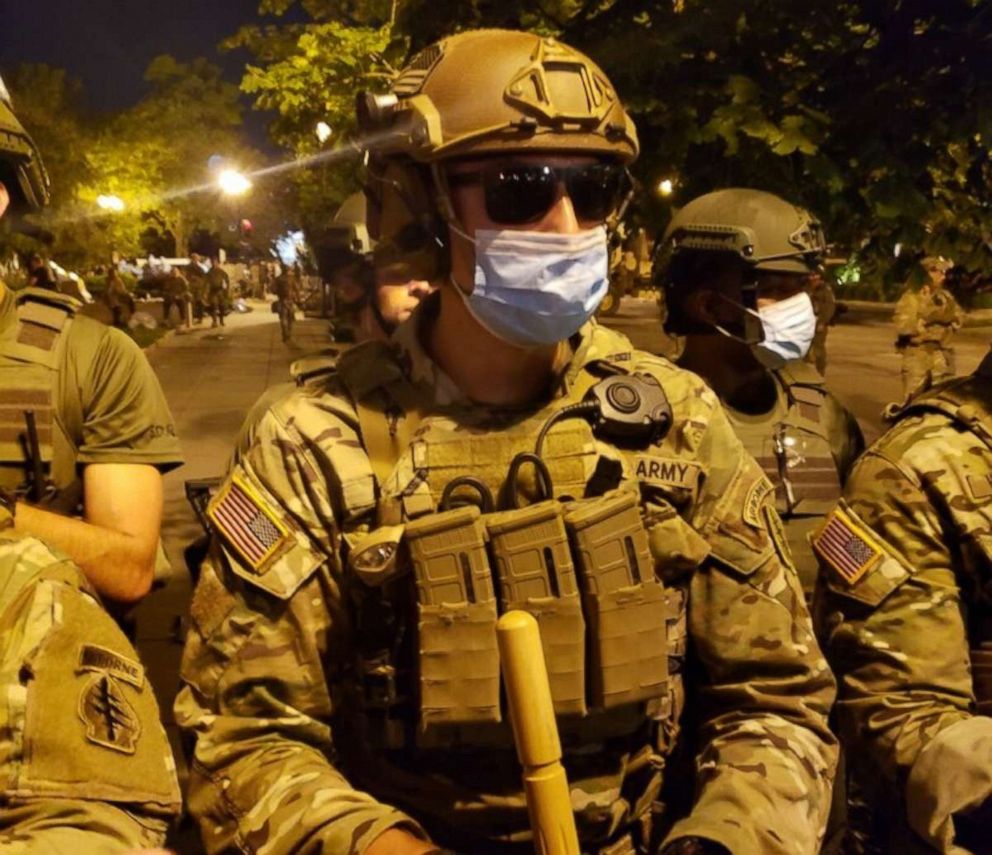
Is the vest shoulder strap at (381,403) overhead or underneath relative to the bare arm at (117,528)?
overhead

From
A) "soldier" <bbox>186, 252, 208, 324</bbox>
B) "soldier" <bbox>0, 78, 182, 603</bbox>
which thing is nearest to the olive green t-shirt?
"soldier" <bbox>0, 78, 182, 603</bbox>

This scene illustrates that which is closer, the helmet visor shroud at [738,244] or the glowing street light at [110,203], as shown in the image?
the helmet visor shroud at [738,244]

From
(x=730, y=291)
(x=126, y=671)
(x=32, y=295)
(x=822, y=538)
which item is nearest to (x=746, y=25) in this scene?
(x=730, y=291)

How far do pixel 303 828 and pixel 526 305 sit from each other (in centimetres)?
88

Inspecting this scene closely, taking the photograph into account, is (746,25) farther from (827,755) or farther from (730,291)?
(827,755)

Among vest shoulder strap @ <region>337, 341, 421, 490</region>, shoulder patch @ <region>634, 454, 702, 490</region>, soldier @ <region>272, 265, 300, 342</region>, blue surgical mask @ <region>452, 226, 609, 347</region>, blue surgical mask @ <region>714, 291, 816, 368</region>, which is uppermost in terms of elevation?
blue surgical mask @ <region>452, 226, 609, 347</region>

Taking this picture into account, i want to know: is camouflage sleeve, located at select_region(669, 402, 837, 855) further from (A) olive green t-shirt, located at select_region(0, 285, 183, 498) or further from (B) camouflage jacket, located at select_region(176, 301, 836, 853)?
(A) olive green t-shirt, located at select_region(0, 285, 183, 498)

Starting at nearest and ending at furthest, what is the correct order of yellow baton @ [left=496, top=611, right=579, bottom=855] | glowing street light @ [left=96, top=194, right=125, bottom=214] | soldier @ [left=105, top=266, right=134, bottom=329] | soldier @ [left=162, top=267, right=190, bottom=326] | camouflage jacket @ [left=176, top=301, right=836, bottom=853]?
yellow baton @ [left=496, top=611, right=579, bottom=855]
camouflage jacket @ [left=176, top=301, right=836, bottom=853]
soldier @ [left=105, top=266, right=134, bottom=329]
soldier @ [left=162, top=267, right=190, bottom=326]
glowing street light @ [left=96, top=194, right=125, bottom=214]

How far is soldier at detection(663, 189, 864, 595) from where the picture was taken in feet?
11.2

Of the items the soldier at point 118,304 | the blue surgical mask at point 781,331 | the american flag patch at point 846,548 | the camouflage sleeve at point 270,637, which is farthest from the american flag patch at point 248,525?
the soldier at point 118,304

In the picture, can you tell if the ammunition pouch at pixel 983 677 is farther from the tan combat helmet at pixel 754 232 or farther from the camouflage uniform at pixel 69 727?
the tan combat helmet at pixel 754 232

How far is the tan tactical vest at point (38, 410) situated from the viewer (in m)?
2.51

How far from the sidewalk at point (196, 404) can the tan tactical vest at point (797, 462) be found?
242 cm

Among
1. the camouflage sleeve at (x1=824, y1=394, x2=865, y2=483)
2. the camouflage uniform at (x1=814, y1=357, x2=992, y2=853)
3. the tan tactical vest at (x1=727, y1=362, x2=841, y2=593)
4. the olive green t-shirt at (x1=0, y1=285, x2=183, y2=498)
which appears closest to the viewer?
the camouflage uniform at (x1=814, y1=357, x2=992, y2=853)
